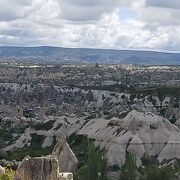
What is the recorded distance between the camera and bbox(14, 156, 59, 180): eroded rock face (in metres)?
18.9

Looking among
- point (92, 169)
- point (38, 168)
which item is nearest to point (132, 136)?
point (92, 169)

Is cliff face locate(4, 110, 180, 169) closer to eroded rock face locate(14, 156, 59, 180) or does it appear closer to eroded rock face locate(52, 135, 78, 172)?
eroded rock face locate(52, 135, 78, 172)

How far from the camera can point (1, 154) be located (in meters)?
52.7

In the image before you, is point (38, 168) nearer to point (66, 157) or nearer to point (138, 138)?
point (66, 157)

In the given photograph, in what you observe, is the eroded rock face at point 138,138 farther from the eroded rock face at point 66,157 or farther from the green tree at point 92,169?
the green tree at point 92,169

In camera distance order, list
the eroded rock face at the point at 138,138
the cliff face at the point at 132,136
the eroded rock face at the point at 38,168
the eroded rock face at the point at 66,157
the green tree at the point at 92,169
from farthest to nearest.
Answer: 1. the cliff face at the point at 132,136
2. the eroded rock face at the point at 138,138
3. the eroded rock face at the point at 66,157
4. the green tree at the point at 92,169
5. the eroded rock face at the point at 38,168

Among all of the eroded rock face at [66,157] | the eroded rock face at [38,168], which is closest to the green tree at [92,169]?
the eroded rock face at [66,157]

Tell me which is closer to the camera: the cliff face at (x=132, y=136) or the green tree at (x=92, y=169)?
the green tree at (x=92, y=169)

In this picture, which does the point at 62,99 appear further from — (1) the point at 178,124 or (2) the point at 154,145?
(2) the point at 154,145

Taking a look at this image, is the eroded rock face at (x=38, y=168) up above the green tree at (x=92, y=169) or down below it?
above

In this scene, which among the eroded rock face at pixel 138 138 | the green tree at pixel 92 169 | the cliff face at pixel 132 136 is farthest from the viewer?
the cliff face at pixel 132 136

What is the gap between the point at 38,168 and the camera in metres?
19.0

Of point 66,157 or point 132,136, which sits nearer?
point 66,157

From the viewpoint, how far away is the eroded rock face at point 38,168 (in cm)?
1891
